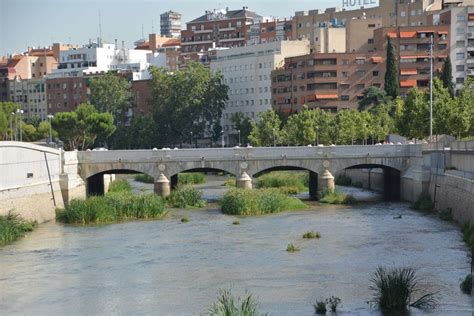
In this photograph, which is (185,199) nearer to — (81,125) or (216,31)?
(81,125)

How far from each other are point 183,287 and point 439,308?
10.8 metres

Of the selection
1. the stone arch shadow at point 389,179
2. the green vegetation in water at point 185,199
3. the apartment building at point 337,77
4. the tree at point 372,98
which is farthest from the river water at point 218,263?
the apartment building at point 337,77

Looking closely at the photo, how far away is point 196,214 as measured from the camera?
62.2 metres

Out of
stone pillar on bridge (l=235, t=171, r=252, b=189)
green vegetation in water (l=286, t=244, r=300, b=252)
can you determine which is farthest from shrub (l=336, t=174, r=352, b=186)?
green vegetation in water (l=286, t=244, r=300, b=252)

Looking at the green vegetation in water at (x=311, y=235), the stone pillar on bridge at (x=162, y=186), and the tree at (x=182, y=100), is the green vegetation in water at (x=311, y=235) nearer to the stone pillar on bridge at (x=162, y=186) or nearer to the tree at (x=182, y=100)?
the stone pillar on bridge at (x=162, y=186)

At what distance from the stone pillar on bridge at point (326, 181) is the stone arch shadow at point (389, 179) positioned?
1.15 meters

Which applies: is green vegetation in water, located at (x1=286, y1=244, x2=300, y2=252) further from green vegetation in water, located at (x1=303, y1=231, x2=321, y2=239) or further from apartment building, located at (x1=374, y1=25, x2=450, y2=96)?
apartment building, located at (x1=374, y1=25, x2=450, y2=96)

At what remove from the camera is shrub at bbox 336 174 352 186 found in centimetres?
9051

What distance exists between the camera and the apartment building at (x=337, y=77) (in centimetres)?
12000

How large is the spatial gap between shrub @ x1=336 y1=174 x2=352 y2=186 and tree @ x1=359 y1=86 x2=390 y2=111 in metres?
21.0

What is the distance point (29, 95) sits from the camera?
167625mm

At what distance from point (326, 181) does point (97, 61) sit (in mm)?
106383

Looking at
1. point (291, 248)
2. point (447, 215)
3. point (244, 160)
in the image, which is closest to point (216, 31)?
point (244, 160)

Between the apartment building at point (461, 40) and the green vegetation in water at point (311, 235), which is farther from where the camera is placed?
the apartment building at point (461, 40)
